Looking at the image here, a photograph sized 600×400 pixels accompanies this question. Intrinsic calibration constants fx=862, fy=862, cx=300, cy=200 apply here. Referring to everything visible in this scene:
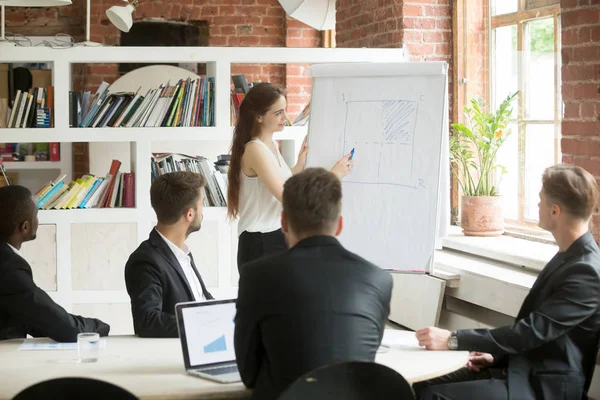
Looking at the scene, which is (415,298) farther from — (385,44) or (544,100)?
(385,44)

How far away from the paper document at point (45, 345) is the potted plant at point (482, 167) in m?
2.39

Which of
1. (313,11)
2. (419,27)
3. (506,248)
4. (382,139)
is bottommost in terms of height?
(506,248)

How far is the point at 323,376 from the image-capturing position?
191cm

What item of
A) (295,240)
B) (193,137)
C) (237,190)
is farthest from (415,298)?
(295,240)

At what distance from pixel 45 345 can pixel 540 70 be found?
2763 mm

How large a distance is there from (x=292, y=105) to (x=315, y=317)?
19.4 feet

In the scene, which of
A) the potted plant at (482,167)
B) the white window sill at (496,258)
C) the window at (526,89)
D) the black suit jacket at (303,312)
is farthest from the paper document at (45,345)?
the window at (526,89)

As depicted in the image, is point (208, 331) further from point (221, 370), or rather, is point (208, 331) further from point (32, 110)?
point (32, 110)

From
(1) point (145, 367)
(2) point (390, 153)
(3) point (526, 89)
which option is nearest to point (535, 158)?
(3) point (526, 89)

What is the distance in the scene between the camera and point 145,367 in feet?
7.98

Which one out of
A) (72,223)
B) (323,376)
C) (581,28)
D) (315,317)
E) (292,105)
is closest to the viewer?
(323,376)

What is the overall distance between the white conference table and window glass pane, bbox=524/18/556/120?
2.00 meters

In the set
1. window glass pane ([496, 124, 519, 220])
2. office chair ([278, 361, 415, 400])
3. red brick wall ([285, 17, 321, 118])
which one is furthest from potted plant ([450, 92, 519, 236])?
red brick wall ([285, 17, 321, 118])

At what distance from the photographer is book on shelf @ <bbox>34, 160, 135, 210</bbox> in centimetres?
473
